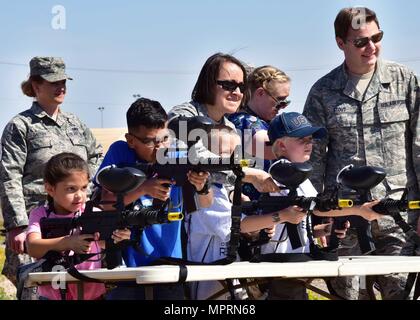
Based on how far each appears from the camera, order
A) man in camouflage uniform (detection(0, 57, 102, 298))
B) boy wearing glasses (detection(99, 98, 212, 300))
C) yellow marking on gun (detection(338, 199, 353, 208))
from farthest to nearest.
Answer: man in camouflage uniform (detection(0, 57, 102, 298)) → boy wearing glasses (detection(99, 98, 212, 300)) → yellow marking on gun (detection(338, 199, 353, 208))

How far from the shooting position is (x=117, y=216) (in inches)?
172

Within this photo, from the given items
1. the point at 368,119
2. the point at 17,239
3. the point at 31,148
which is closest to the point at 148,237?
the point at 17,239

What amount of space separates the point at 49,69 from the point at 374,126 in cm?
232

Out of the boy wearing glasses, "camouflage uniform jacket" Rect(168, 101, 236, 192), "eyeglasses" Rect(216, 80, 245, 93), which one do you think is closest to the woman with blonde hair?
"camouflage uniform jacket" Rect(168, 101, 236, 192)

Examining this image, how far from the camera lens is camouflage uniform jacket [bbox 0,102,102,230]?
6676mm

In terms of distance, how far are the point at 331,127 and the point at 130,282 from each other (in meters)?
2.17

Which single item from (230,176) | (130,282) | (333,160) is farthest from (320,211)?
(333,160)

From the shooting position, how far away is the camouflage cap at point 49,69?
6.98 metres

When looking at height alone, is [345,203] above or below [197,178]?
below

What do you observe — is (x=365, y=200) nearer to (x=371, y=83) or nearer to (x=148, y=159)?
(x=148, y=159)

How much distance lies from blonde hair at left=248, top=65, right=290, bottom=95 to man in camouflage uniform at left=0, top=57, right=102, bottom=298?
149 cm

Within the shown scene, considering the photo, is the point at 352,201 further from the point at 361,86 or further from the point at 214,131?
the point at 361,86

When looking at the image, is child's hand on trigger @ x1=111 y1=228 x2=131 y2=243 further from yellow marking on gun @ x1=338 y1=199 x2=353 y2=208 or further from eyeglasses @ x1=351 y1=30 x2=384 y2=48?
eyeglasses @ x1=351 y1=30 x2=384 y2=48
